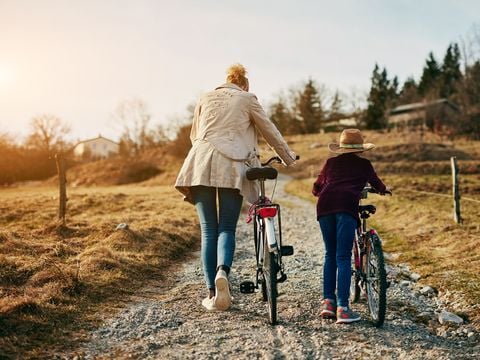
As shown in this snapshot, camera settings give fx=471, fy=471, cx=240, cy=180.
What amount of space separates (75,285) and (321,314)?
2.48m

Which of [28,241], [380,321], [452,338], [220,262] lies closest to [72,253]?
[28,241]

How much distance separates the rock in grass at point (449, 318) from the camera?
422 centimetres

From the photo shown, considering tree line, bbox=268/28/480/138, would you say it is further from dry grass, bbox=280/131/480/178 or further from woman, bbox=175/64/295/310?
woman, bbox=175/64/295/310

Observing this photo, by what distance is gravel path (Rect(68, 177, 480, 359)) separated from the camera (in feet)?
11.2

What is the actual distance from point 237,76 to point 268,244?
66.2 inches

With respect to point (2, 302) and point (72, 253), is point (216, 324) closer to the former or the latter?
point (2, 302)

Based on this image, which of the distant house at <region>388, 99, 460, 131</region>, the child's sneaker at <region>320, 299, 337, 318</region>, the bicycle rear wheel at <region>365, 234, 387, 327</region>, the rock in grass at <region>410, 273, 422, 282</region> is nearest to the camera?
the bicycle rear wheel at <region>365, 234, 387, 327</region>

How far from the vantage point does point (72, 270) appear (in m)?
5.29

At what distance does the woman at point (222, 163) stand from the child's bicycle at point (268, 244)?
0.19 meters

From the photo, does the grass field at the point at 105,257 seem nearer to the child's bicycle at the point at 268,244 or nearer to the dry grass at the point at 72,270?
the dry grass at the point at 72,270

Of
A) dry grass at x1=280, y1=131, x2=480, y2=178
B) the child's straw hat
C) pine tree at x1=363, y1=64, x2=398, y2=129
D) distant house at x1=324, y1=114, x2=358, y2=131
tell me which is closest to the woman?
the child's straw hat

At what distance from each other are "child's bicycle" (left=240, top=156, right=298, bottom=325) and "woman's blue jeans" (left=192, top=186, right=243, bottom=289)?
0.72 ft

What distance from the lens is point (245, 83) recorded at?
181 inches

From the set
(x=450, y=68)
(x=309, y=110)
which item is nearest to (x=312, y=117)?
(x=309, y=110)
